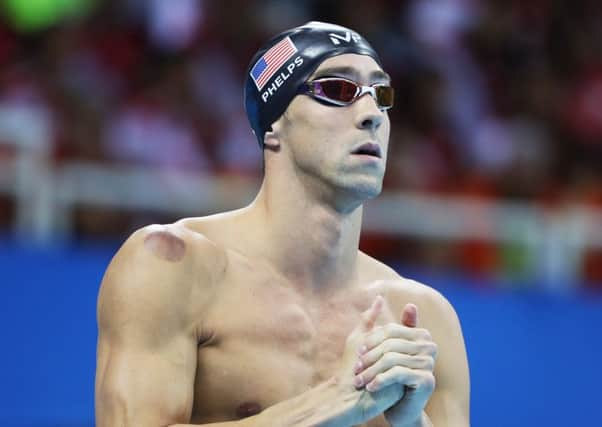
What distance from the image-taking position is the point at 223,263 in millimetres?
4020

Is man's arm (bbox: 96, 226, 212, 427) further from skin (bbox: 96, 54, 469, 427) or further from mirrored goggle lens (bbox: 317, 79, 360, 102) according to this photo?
mirrored goggle lens (bbox: 317, 79, 360, 102)

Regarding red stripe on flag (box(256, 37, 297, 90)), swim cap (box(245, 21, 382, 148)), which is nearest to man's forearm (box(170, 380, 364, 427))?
swim cap (box(245, 21, 382, 148))

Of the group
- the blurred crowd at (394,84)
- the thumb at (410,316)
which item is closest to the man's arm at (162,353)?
the thumb at (410,316)

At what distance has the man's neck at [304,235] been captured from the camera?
161 inches

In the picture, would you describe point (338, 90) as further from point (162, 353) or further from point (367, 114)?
point (162, 353)

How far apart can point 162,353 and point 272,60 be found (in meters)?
1.08

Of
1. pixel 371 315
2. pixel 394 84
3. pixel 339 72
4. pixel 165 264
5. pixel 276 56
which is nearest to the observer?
pixel 371 315

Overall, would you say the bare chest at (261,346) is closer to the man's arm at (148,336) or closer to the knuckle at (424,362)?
the man's arm at (148,336)

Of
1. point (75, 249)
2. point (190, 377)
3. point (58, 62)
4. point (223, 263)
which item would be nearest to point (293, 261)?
point (223, 263)

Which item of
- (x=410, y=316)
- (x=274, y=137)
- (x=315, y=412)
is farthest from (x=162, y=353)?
(x=274, y=137)

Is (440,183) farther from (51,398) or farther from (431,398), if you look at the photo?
(431,398)

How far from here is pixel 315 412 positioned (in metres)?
3.61

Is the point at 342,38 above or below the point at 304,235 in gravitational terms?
above

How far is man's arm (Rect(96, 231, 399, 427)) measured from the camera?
11.9ft
